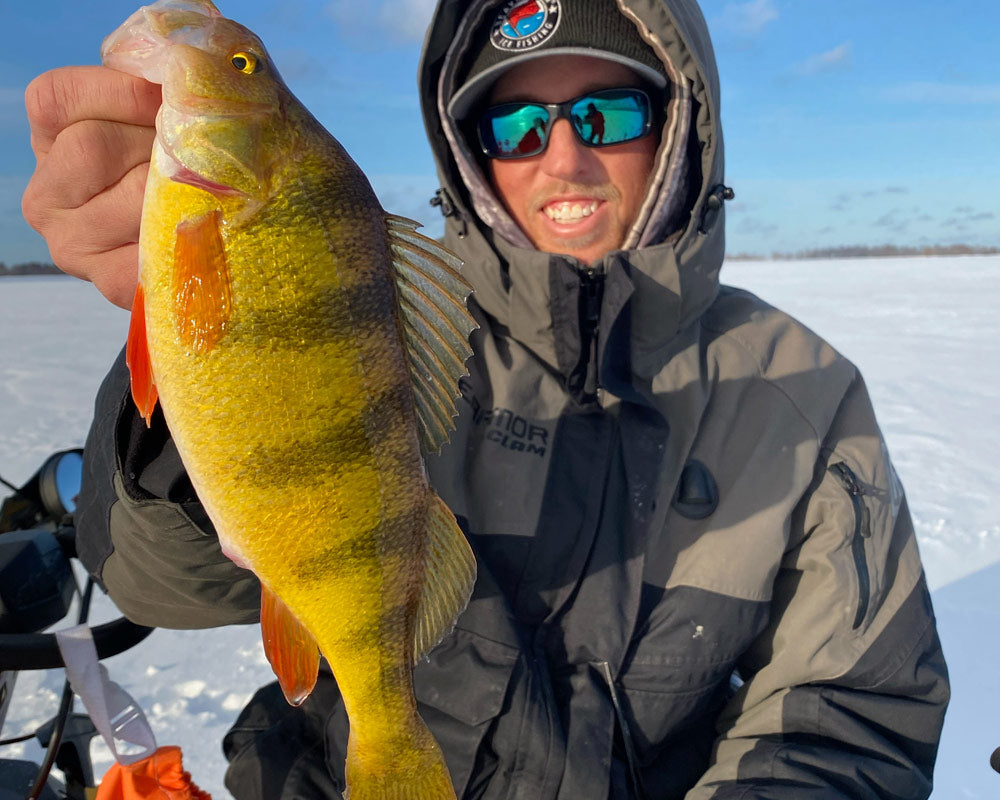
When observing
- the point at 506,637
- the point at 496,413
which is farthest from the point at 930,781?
the point at 496,413

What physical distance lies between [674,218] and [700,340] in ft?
1.75

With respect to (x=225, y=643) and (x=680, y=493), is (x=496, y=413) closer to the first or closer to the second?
(x=680, y=493)

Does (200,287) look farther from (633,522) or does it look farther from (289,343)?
(633,522)

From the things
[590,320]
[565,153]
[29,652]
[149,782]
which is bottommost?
[149,782]

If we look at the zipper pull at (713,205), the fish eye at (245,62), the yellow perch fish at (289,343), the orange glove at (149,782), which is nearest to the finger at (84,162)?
the yellow perch fish at (289,343)

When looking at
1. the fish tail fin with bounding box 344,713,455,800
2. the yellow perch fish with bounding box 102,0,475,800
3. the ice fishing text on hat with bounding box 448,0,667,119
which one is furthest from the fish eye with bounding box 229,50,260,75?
the ice fishing text on hat with bounding box 448,0,667,119

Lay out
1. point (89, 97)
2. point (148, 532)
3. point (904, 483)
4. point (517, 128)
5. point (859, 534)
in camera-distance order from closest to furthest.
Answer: point (89, 97) < point (148, 532) < point (859, 534) < point (517, 128) < point (904, 483)

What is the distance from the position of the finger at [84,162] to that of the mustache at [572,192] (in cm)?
152

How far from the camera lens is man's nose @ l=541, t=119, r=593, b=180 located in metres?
2.46

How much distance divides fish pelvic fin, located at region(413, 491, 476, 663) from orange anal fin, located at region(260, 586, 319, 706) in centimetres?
18

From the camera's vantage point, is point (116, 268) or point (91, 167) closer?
→ point (91, 167)

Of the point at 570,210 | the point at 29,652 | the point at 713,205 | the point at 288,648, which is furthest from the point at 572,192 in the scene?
the point at 29,652

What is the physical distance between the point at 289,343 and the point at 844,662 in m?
1.87

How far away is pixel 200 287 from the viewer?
1.02 m
